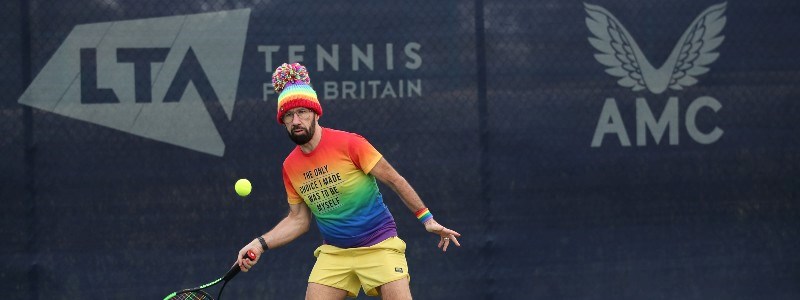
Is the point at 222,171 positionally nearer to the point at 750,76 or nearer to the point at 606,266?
the point at 606,266

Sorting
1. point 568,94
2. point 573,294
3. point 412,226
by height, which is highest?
point 568,94

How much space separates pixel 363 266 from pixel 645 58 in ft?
7.73

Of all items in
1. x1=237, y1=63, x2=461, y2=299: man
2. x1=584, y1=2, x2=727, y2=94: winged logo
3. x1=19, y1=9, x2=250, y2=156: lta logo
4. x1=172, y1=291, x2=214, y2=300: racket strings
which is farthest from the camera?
x1=584, y1=2, x2=727, y2=94: winged logo

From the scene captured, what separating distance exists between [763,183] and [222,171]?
292 centimetres

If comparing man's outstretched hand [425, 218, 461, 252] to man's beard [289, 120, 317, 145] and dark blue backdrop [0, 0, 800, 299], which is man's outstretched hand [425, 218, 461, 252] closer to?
man's beard [289, 120, 317, 145]

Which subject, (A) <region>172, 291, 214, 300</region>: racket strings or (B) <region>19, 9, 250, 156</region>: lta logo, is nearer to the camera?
(A) <region>172, 291, 214, 300</region>: racket strings

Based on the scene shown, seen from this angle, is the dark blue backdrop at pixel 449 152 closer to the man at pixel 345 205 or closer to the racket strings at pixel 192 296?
the man at pixel 345 205

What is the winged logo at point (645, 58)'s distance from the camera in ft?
22.3

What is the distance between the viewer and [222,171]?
21.4ft

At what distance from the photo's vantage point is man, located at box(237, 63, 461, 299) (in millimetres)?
5164

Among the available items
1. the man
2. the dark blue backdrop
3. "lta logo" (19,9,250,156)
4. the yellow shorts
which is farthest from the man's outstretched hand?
"lta logo" (19,9,250,156)

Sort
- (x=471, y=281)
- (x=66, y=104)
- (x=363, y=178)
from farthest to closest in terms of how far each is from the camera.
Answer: (x=471, y=281), (x=66, y=104), (x=363, y=178)

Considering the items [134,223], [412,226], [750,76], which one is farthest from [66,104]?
[750,76]

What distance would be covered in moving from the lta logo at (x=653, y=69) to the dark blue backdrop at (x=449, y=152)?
22 millimetres
